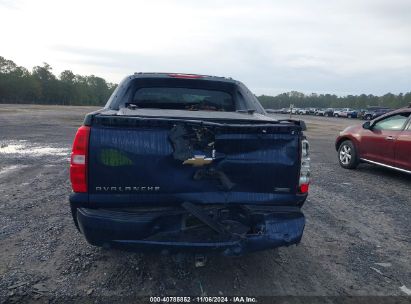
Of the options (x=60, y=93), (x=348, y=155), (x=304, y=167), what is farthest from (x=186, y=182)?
(x=60, y=93)

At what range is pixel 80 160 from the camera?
2.91 metres

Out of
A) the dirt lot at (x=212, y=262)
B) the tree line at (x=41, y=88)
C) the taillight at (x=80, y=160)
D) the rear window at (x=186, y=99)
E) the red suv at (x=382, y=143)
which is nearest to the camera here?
the taillight at (x=80, y=160)

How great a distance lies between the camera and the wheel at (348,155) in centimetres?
899

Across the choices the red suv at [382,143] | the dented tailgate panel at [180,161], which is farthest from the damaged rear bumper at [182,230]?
the red suv at [382,143]

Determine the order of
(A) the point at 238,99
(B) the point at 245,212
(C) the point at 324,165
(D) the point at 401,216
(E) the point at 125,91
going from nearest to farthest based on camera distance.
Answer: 1. (B) the point at 245,212
2. (E) the point at 125,91
3. (A) the point at 238,99
4. (D) the point at 401,216
5. (C) the point at 324,165

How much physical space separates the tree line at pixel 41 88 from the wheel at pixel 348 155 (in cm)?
10992

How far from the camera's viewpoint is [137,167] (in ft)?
9.68

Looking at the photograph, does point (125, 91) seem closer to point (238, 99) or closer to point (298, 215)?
point (238, 99)

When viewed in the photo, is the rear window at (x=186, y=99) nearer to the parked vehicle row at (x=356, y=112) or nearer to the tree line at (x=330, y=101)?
the parked vehicle row at (x=356, y=112)

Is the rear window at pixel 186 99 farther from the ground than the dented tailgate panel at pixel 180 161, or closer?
farther from the ground

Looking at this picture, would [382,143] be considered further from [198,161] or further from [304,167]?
[198,161]

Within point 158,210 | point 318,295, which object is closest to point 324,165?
point 318,295

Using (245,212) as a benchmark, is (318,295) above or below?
below

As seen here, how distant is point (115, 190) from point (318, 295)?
198cm
